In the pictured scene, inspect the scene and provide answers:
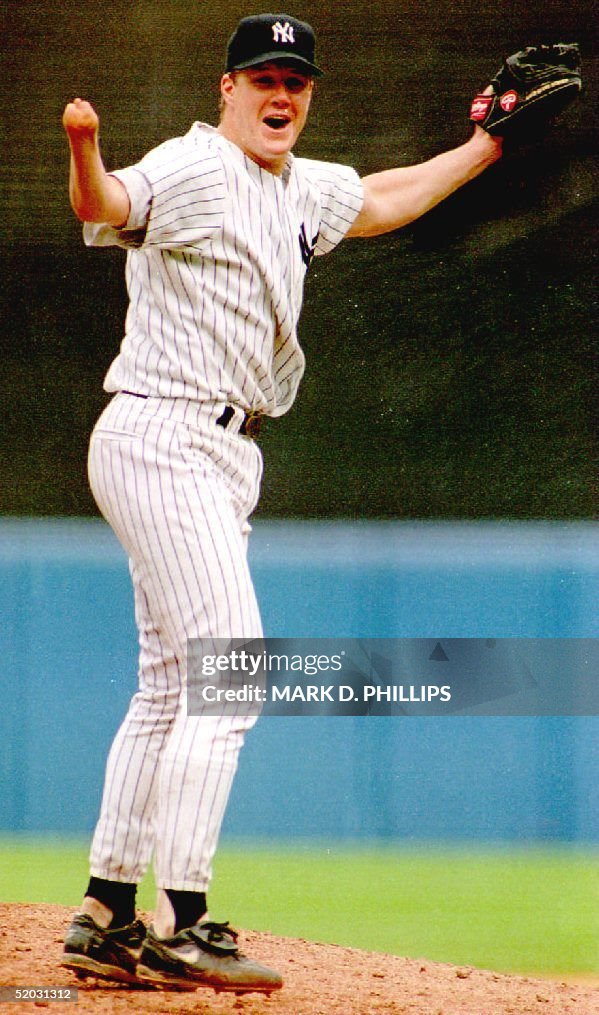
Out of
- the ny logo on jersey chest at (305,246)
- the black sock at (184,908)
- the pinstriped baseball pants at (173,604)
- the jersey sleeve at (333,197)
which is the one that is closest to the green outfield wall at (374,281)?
the jersey sleeve at (333,197)

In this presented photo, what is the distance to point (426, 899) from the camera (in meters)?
2.36

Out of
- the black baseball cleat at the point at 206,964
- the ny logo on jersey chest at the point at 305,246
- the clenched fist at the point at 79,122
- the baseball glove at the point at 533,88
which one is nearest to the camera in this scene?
the clenched fist at the point at 79,122

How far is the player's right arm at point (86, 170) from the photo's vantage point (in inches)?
62.7

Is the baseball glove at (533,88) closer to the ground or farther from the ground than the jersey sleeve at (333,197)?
farther from the ground

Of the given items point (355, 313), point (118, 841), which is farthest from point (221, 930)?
point (355, 313)

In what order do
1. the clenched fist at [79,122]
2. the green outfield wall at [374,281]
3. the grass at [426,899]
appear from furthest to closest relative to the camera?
the green outfield wall at [374,281]
the grass at [426,899]
the clenched fist at [79,122]

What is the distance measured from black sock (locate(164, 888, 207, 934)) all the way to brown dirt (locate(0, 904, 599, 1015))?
164mm

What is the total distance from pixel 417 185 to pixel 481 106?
196 mm

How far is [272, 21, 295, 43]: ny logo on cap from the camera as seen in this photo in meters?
1.85

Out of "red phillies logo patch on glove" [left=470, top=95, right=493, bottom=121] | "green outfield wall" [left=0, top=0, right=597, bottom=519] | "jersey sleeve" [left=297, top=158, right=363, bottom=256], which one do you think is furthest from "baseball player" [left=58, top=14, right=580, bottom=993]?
"green outfield wall" [left=0, top=0, right=597, bottom=519]

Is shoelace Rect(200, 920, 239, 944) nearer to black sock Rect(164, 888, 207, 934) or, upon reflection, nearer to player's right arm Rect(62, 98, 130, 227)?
black sock Rect(164, 888, 207, 934)

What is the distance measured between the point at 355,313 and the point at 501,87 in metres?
0.55

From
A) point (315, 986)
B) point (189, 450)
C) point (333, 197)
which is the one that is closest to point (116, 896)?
point (315, 986)

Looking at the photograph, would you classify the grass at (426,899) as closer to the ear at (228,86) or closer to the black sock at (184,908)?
the black sock at (184,908)
